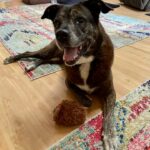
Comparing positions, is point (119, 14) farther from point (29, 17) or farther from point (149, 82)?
point (149, 82)

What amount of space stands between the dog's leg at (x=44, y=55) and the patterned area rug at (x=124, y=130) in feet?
2.91

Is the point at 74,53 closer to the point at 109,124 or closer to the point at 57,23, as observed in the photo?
the point at 57,23

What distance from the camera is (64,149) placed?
1278mm

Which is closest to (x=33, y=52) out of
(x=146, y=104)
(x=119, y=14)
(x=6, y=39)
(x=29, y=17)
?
(x=6, y=39)

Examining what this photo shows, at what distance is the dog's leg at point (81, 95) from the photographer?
1.61 meters

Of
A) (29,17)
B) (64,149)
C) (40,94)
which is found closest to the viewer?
(64,149)

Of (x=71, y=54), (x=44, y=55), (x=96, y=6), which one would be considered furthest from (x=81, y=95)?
(x=44, y=55)

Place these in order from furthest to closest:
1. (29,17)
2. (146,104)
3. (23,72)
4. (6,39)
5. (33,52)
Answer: (29,17), (6,39), (33,52), (23,72), (146,104)

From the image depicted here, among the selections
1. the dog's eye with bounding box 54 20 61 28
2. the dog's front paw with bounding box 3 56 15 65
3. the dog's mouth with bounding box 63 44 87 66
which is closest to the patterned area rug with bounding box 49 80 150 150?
the dog's mouth with bounding box 63 44 87 66

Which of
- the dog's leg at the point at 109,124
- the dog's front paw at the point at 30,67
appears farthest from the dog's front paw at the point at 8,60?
the dog's leg at the point at 109,124

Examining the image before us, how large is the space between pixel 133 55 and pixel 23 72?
1.17 metres

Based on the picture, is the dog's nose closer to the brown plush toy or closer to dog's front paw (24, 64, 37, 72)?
the brown plush toy

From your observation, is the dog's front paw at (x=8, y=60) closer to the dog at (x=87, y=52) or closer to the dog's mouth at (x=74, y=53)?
the dog at (x=87, y=52)

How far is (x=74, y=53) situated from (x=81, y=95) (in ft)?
1.16
